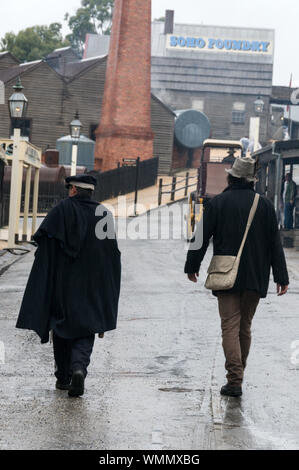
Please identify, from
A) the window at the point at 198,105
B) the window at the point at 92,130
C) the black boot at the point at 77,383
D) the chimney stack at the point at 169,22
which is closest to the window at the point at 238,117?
the window at the point at 198,105

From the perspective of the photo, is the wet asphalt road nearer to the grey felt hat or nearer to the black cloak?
the black cloak

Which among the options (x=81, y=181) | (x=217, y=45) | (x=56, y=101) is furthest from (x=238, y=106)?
(x=81, y=181)

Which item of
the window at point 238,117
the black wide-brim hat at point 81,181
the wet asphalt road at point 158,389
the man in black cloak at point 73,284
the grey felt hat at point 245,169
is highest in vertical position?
the window at point 238,117

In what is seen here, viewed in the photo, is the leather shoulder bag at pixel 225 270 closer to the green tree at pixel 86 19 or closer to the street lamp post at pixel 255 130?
the street lamp post at pixel 255 130

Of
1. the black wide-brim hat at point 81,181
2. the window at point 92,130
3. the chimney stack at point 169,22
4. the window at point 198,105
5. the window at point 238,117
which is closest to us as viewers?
the black wide-brim hat at point 81,181

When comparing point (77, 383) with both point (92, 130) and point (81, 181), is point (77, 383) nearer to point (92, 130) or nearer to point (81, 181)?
point (81, 181)

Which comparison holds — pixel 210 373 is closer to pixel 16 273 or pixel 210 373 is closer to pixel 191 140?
pixel 16 273

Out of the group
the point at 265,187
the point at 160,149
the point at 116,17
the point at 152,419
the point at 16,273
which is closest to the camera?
the point at 152,419

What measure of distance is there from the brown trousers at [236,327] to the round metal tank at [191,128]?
47027mm

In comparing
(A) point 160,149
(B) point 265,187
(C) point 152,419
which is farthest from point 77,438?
(A) point 160,149

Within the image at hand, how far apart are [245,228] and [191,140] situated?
47648 millimetres

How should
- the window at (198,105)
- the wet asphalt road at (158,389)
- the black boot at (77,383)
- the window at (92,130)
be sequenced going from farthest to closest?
the window at (198,105) < the window at (92,130) < the black boot at (77,383) < the wet asphalt road at (158,389)

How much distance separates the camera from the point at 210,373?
328 inches

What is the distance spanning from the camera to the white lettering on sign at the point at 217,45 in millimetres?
62281
